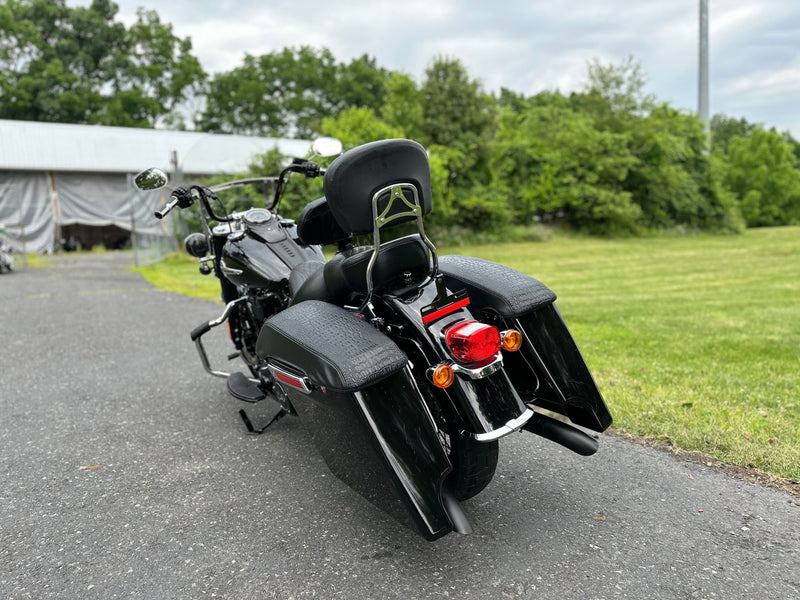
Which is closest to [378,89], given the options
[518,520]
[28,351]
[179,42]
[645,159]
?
[179,42]

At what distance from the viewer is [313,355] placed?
2.10m

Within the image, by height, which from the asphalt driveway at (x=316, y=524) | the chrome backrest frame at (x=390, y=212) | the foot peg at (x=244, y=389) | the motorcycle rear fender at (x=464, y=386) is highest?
the chrome backrest frame at (x=390, y=212)

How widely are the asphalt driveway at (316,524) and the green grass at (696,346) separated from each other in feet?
1.18

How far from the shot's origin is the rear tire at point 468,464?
2.15 metres

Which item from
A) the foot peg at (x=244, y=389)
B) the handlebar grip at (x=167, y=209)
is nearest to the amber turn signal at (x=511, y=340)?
the foot peg at (x=244, y=389)

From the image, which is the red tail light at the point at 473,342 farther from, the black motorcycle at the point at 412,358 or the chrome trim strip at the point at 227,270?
the chrome trim strip at the point at 227,270

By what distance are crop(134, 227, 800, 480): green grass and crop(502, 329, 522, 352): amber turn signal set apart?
4.29 feet

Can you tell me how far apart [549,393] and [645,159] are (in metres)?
25.2

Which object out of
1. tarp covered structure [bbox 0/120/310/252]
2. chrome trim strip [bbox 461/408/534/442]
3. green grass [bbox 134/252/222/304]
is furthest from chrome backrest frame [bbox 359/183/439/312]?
tarp covered structure [bbox 0/120/310/252]

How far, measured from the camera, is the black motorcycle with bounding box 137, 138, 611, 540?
6.59ft

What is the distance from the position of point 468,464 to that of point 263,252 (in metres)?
1.87

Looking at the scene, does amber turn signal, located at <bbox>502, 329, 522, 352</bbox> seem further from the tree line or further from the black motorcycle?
the tree line

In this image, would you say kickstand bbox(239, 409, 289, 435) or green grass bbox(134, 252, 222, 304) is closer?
kickstand bbox(239, 409, 289, 435)

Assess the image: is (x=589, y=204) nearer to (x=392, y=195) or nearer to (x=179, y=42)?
(x=392, y=195)
